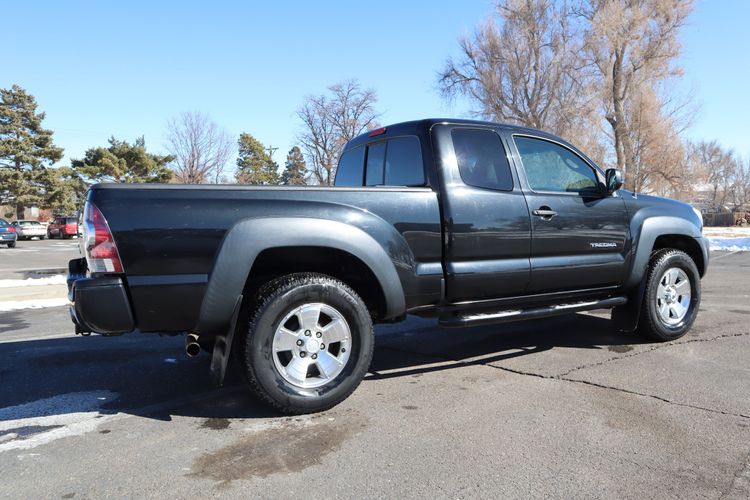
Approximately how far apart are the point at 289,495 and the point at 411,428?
101cm

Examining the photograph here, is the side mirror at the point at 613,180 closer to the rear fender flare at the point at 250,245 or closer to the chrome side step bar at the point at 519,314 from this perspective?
the chrome side step bar at the point at 519,314

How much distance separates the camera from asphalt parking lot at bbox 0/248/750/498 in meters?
2.74

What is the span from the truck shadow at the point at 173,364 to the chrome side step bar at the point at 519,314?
59cm

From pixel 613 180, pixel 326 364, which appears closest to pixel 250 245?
pixel 326 364

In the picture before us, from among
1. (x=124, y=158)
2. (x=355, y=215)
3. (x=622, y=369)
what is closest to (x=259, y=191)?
(x=355, y=215)

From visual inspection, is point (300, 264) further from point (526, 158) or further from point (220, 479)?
point (526, 158)

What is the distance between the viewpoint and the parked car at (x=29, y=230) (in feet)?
125

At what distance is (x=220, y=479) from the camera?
9.16 feet

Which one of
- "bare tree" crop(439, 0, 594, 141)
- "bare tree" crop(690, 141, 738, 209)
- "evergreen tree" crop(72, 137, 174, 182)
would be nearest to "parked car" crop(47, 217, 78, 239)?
"evergreen tree" crop(72, 137, 174, 182)

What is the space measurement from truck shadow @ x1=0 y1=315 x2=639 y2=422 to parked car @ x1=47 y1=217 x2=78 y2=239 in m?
37.1

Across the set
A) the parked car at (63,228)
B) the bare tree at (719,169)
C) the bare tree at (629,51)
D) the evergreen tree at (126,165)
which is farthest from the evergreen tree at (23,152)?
the bare tree at (719,169)

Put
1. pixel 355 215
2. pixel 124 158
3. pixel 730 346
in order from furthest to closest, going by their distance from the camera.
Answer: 1. pixel 124 158
2. pixel 730 346
3. pixel 355 215

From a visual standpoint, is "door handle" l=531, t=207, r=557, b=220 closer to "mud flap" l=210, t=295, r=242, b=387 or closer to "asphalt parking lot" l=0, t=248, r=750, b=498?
"asphalt parking lot" l=0, t=248, r=750, b=498

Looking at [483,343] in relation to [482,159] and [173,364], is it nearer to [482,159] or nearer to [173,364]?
[482,159]
